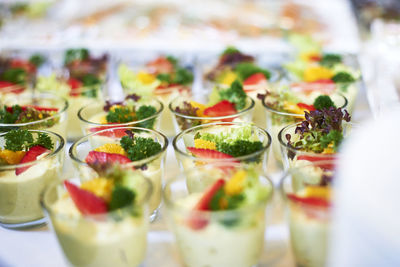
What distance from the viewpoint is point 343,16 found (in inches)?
165

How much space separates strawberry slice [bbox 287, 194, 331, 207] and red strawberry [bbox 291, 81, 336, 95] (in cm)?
104

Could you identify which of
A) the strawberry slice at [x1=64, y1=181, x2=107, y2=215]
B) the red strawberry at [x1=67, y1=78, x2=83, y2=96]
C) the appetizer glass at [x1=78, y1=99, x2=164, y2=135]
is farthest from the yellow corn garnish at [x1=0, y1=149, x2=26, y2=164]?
the red strawberry at [x1=67, y1=78, x2=83, y2=96]

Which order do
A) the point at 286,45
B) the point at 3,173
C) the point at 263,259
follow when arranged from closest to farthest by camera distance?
the point at 263,259, the point at 3,173, the point at 286,45

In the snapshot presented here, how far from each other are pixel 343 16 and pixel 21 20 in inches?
115

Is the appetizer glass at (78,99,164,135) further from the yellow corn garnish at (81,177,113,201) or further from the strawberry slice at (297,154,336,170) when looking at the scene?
the strawberry slice at (297,154,336,170)

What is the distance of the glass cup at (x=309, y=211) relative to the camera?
112 cm

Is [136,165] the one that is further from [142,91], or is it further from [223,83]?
[223,83]

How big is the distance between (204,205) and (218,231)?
0.08m

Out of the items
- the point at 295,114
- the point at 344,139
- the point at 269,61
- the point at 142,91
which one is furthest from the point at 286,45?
the point at 344,139

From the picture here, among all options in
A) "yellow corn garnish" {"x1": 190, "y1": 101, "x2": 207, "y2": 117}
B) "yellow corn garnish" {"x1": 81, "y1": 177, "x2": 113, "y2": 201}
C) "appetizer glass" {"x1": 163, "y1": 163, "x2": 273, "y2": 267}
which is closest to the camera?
"appetizer glass" {"x1": 163, "y1": 163, "x2": 273, "y2": 267}

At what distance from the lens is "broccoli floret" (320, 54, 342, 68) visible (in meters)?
2.60

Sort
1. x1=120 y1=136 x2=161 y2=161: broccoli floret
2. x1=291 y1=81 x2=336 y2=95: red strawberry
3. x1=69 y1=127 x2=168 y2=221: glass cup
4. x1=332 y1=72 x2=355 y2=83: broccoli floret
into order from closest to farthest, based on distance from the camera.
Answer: x1=69 y1=127 x2=168 y2=221: glass cup
x1=120 y1=136 x2=161 y2=161: broccoli floret
x1=291 y1=81 x2=336 y2=95: red strawberry
x1=332 y1=72 x2=355 y2=83: broccoli floret

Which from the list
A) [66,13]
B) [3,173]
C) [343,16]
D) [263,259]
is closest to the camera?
[263,259]

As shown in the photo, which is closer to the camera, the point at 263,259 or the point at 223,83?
the point at 263,259
